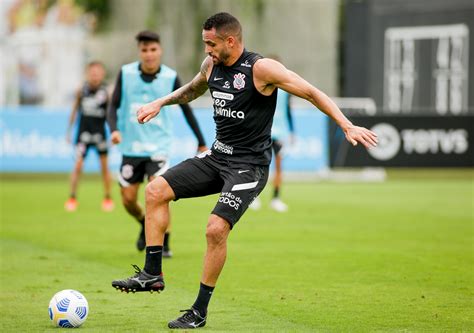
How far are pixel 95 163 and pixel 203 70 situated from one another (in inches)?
754

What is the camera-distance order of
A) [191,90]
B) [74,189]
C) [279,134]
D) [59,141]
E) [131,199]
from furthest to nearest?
[59,141] < [279,134] < [74,189] < [131,199] < [191,90]

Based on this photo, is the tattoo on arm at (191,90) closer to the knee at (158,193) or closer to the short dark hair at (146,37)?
the knee at (158,193)

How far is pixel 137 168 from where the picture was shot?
1242 centimetres

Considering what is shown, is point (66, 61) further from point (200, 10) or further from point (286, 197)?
point (286, 197)

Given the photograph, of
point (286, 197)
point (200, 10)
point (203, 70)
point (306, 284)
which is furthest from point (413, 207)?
point (200, 10)

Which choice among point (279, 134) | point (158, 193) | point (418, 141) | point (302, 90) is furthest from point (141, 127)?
point (418, 141)

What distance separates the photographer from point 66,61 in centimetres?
3391

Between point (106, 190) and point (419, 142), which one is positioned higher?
point (419, 142)

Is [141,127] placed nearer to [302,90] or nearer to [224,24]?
[224,24]

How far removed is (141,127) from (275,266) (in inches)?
96.7

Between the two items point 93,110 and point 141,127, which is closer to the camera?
point 141,127

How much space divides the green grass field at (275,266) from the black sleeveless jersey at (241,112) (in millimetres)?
1365

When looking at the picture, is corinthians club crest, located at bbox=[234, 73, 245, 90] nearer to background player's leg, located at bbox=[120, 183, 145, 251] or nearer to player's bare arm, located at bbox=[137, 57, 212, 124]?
player's bare arm, located at bbox=[137, 57, 212, 124]

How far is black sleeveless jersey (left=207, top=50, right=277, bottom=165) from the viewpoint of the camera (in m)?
8.33
